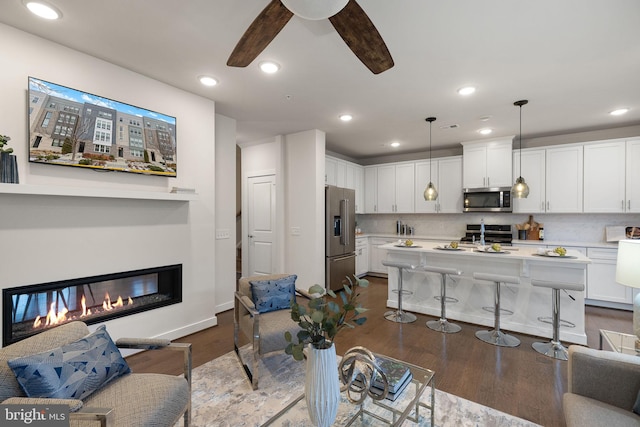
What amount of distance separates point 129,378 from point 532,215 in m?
6.20

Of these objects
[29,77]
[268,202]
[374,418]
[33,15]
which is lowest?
[374,418]

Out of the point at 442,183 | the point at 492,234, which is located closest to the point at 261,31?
the point at 442,183

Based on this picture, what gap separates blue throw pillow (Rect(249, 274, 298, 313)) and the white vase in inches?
57.1

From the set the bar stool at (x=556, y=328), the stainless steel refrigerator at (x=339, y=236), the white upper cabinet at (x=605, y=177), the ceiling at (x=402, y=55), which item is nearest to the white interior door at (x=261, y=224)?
the stainless steel refrigerator at (x=339, y=236)

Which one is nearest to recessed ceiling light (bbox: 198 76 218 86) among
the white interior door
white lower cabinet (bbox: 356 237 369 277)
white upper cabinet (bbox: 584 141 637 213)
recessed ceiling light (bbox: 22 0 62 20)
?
recessed ceiling light (bbox: 22 0 62 20)

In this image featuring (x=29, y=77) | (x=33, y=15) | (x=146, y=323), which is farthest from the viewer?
(x=146, y=323)

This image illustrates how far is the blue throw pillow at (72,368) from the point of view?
1280 mm

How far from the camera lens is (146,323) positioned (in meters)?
2.96

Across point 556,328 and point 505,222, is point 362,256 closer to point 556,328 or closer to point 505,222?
point 505,222

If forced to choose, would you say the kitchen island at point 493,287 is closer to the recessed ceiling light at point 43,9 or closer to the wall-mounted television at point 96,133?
the wall-mounted television at point 96,133

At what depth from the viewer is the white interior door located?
5336mm

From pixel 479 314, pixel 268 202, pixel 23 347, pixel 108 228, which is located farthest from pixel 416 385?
pixel 268 202

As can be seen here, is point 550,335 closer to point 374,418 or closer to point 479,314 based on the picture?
point 479,314

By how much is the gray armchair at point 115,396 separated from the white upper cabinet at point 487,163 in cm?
547
